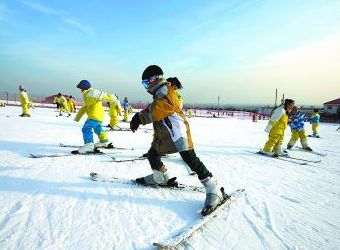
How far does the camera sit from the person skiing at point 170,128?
331 cm

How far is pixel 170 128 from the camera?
3.37 metres

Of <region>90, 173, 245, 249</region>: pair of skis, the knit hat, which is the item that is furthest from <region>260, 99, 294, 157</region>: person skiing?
the knit hat

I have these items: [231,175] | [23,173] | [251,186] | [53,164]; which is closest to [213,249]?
[251,186]

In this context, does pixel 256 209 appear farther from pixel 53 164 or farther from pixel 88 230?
pixel 53 164

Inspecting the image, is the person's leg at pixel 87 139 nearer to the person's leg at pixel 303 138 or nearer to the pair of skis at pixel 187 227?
the pair of skis at pixel 187 227

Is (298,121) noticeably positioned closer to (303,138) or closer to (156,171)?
(303,138)

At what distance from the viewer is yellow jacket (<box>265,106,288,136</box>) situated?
7.76 m

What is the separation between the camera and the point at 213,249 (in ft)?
8.28

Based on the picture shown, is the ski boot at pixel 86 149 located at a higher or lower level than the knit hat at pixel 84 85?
lower

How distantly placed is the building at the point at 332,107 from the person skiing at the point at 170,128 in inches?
2317

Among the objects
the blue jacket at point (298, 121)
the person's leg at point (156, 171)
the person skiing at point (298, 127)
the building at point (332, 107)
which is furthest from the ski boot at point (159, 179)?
the building at point (332, 107)

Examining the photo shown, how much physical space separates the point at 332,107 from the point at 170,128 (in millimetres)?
61266

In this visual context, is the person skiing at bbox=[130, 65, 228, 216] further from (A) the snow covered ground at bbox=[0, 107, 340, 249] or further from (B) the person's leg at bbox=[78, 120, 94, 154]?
(B) the person's leg at bbox=[78, 120, 94, 154]

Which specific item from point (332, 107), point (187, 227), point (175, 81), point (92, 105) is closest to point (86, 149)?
point (92, 105)
